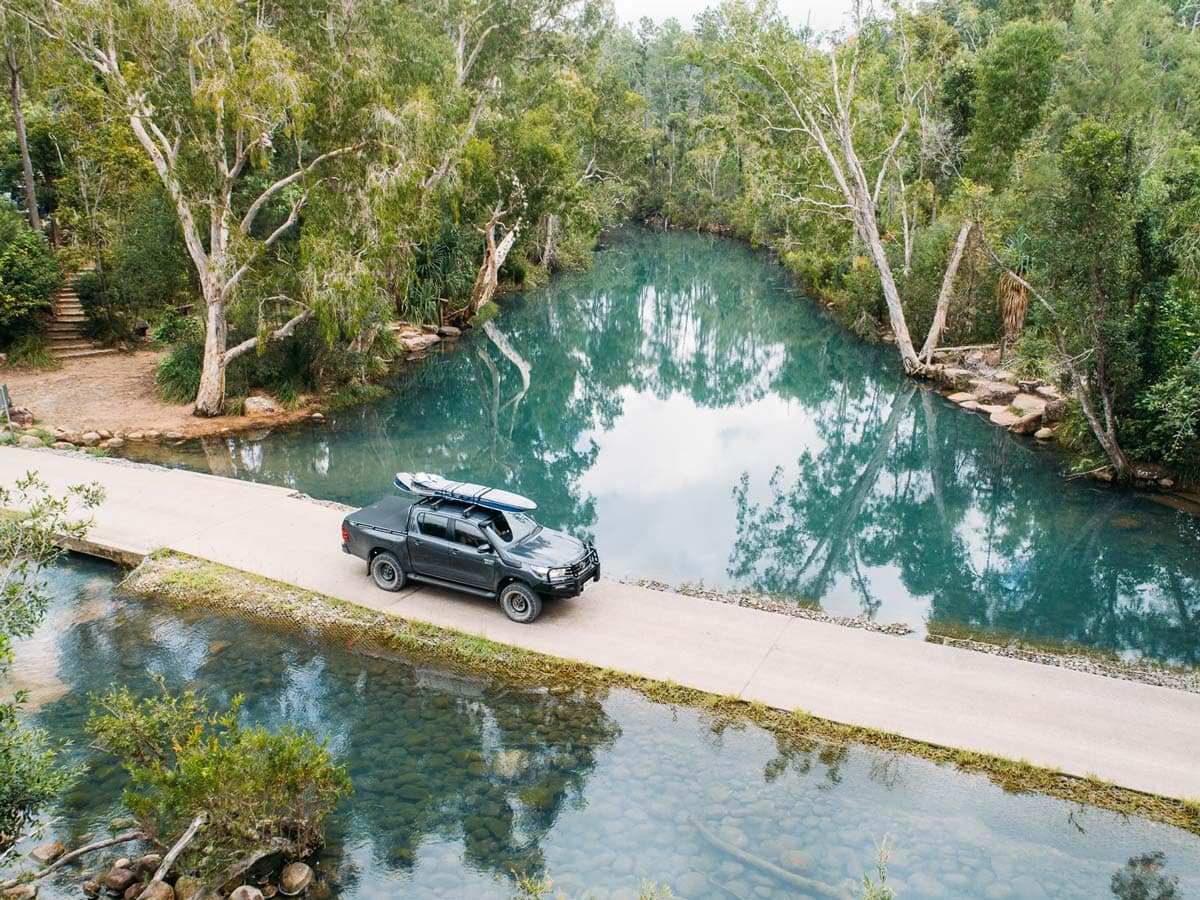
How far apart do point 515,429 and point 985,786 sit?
16807mm

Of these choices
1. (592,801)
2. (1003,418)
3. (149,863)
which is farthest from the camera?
(1003,418)

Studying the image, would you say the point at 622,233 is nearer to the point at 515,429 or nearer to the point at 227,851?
the point at 515,429

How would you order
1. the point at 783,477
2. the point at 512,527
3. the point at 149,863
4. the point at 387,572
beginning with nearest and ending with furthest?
the point at 149,863 → the point at 512,527 → the point at 387,572 → the point at 783,477

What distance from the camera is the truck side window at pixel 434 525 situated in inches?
475

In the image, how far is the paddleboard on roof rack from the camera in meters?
11.9

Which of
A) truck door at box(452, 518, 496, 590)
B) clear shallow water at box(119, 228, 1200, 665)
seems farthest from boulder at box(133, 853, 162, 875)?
clear shallow water at box(119, 228, 1200, 665)

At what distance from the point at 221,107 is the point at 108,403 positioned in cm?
856

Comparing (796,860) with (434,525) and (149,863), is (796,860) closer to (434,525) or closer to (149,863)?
(149,863)

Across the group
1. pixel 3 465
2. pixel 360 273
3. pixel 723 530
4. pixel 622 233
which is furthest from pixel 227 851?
pixel 622 233

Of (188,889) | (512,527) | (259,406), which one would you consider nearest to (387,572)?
(512,527)

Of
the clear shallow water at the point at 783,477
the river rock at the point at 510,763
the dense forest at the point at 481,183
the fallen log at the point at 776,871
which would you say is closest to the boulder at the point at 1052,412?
the clear shallow water at the point at 783,477

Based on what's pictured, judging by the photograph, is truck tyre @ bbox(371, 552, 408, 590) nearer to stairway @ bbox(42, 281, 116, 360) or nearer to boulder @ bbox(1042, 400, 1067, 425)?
stairway @ bbox(42, 281, 116, 360)

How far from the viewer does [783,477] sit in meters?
20.6

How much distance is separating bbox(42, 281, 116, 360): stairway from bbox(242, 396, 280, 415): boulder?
6888mm
